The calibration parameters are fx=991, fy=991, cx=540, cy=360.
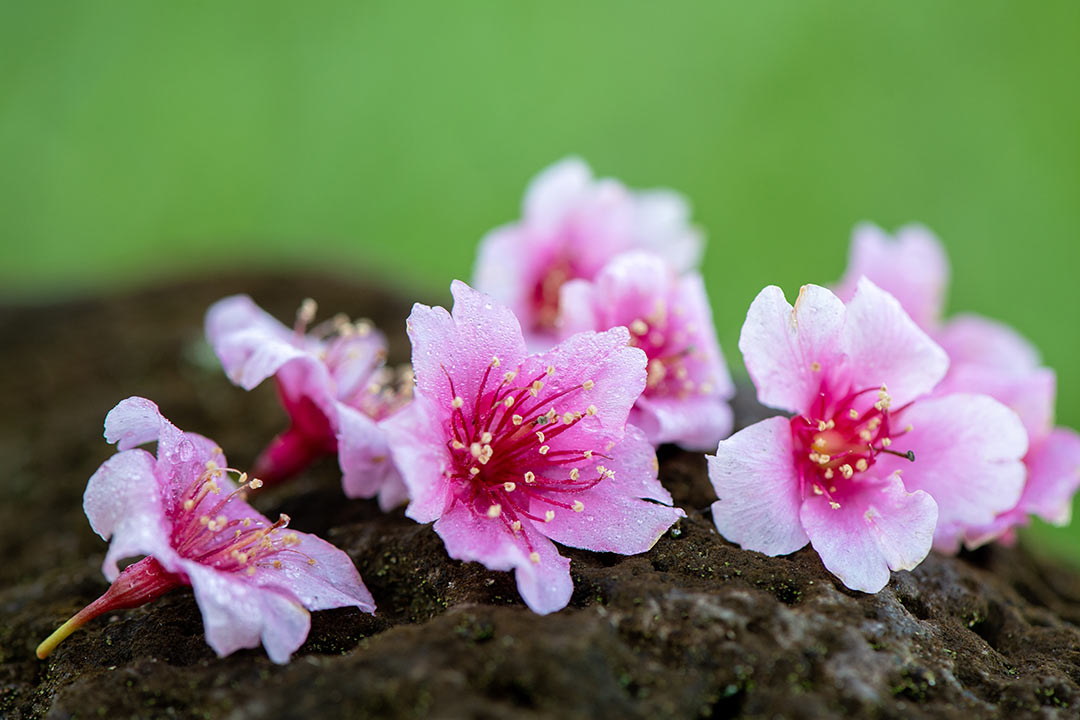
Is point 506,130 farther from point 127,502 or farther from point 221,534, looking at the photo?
point 127,502

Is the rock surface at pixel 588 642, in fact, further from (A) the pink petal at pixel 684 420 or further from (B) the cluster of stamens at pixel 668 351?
(B) the cluster of stamens at pixel 668 351

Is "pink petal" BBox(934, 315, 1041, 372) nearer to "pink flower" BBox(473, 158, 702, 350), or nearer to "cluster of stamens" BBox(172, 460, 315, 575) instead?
"pink flower" BBox(473, 158, 702, 350)

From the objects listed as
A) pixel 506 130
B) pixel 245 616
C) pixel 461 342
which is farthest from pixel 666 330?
pixel 506 130

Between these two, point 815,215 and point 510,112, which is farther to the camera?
point 510,112

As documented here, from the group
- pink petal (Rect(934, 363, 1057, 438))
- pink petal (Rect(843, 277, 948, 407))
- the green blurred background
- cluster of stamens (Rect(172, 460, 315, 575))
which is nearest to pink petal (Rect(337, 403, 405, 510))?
cluster of stamens (Rect(172, 460, 315, 575))

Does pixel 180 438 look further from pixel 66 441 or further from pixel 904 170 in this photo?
pixel 904 170

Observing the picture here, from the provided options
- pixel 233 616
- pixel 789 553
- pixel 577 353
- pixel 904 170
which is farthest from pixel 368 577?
pixel 904 170
